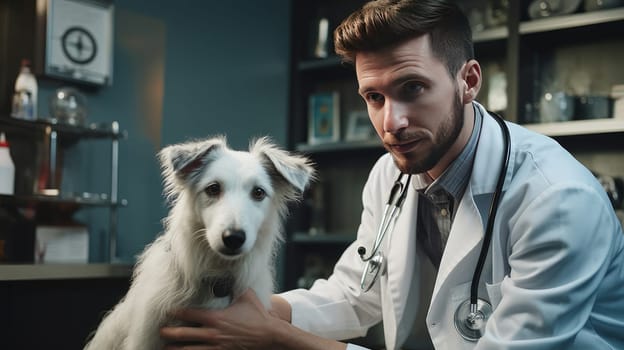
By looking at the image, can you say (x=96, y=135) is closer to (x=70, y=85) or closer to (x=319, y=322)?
(x=70, y=85)

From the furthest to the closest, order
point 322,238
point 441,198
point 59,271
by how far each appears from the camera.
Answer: point 322,238, point 59,271, point 441,198

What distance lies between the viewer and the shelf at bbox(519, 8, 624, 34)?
9.66 feet

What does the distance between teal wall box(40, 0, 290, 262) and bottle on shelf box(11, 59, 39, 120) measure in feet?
0.75

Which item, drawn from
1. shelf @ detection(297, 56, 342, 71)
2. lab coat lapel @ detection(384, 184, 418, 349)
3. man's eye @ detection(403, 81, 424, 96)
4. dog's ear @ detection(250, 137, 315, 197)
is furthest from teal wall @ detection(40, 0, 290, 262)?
man's eye @ detection(403, 81, 424, 96)

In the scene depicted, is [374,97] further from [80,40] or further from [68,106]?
[80,40]

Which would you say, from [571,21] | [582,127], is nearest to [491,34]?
[571,21]

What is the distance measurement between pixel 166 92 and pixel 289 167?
2.04 meters

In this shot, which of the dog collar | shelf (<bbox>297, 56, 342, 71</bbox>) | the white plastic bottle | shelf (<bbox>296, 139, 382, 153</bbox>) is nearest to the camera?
the dog collar

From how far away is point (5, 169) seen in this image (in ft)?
8.55

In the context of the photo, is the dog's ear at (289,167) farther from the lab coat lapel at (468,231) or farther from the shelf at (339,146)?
the shelf at (339,146)

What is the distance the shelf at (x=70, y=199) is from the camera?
2668mm

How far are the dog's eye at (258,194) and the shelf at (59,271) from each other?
4.12 ft

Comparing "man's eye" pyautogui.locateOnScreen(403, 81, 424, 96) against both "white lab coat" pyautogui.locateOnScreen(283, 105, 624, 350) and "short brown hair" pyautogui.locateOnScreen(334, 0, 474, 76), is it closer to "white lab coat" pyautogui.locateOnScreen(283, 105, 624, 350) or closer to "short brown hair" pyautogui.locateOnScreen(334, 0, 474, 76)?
"short brown hair" pyautogui.locateOnScreen(334, 0, 474, 76)

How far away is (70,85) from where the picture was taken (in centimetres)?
309
